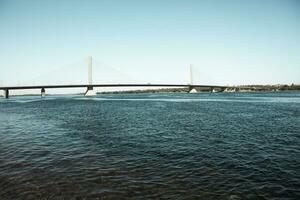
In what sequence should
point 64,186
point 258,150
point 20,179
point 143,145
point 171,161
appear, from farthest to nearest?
point 143,145 < point 258,150 < point 171,161 < point 20,179 < point 64,186

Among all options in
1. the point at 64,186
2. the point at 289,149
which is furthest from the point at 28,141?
the point at 289,149

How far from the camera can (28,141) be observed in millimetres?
17141

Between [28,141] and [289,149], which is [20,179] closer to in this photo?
[28,141]

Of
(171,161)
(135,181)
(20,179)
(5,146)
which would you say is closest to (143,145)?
(171,161)

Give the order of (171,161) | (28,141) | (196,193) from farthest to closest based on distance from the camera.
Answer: (28,141), (171,161), (196,193)

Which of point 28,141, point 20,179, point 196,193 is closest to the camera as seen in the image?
point 196,193

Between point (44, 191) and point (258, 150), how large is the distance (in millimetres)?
10619

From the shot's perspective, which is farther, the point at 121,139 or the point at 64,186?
the point at 121,139

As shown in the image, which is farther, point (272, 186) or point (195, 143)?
point (195, 143)

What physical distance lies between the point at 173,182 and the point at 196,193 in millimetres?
1144

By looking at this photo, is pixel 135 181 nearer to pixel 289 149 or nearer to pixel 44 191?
pixel 44 191

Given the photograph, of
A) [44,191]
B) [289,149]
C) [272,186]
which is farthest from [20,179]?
[289,149]

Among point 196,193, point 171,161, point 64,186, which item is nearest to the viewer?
point 196,193

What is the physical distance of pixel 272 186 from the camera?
9.05 meters
